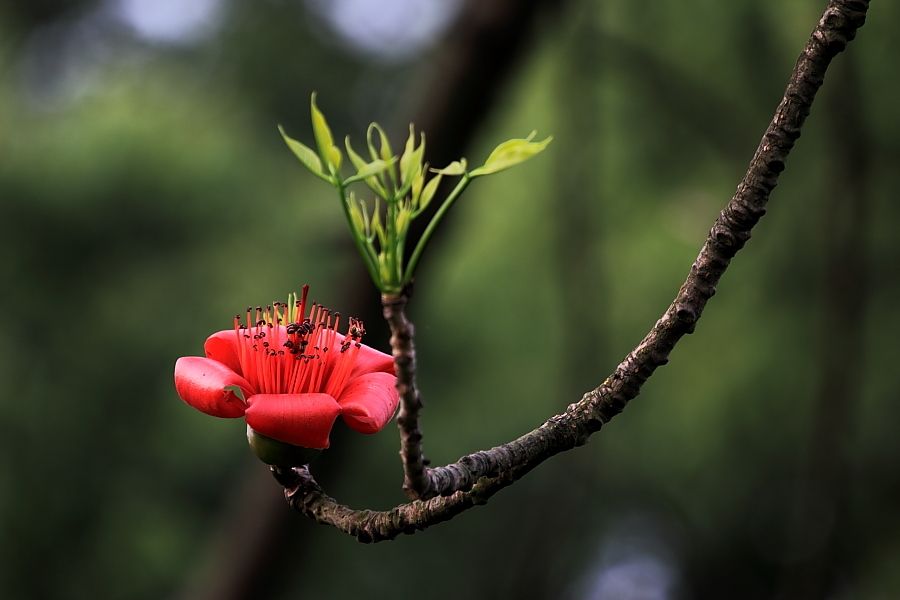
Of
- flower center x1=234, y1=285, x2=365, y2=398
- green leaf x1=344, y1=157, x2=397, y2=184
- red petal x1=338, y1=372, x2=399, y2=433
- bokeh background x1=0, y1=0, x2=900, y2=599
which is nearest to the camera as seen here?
green leaf x1=344, y1=157, x2=397, y2=184

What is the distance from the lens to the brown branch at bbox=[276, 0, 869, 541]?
628mm

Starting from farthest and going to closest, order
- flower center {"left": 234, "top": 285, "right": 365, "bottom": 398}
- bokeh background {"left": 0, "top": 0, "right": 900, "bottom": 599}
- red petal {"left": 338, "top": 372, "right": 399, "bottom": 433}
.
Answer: bokeh background {"left": 0, "top": 0, "right": 900, "bottom": 599} < flower center {"left": 234, "top": 285, "right": 365, "bottom": 398} < red petal {"left": 338, "top": 372, "right": 399, "bottom": 433}

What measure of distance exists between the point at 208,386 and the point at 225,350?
117 mm

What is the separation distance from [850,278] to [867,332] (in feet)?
6.16

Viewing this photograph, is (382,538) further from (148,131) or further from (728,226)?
(148,131)

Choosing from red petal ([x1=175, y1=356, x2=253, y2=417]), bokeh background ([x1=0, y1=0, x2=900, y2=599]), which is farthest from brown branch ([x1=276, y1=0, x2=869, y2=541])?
bokeh background ([x1=0, y1=0, x2=900, y2=599])

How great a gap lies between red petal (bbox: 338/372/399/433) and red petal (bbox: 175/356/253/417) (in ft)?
0.29

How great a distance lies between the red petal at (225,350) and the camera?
0.91 m

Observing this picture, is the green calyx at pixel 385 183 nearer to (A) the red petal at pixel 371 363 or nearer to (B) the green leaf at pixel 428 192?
(B) the green leaf at pixel 428 192

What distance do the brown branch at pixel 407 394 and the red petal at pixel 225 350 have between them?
302 millimetres

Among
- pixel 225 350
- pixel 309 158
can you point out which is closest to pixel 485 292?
pixel 225 350

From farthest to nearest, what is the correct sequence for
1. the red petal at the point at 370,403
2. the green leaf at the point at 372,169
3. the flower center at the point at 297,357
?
the flower center at the point at 297,357
the red petal at the point at 370,403
the green leaf at the point at 372,169

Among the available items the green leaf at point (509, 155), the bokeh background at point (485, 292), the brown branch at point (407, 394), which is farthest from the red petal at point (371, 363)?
the bokeh background at point (485, 292)

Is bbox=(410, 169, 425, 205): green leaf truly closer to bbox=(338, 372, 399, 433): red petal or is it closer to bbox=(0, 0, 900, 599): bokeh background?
bbox=(338, 372, 399, 433): red petal
